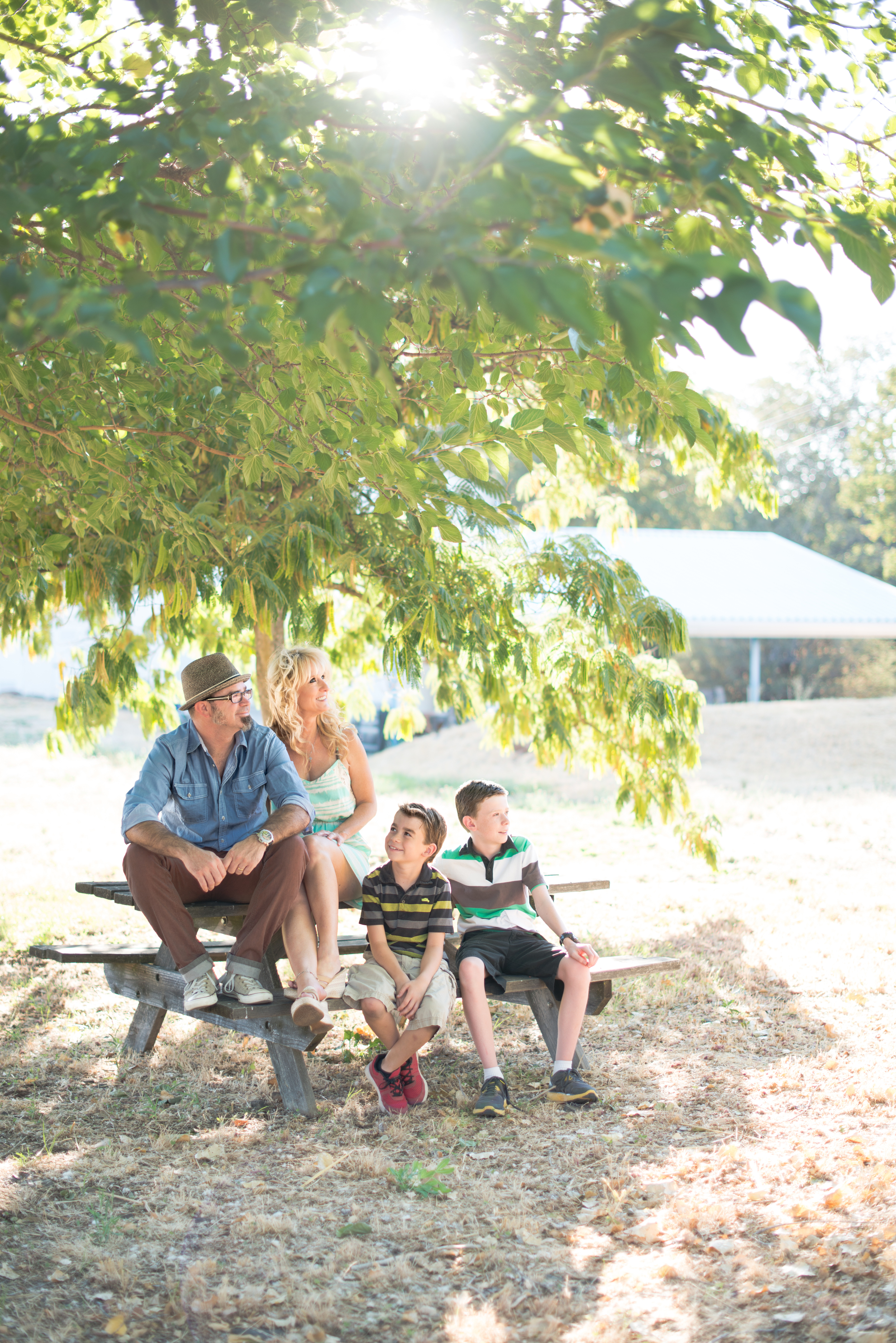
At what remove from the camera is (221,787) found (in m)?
4.45

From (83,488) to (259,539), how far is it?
3.51ft

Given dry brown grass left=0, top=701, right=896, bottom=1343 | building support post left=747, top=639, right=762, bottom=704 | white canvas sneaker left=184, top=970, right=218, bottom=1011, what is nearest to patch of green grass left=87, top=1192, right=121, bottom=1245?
dry brown grass left=0, top=701, right=896, bottom=1343

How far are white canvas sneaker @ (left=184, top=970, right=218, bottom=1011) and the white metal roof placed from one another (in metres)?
17.0

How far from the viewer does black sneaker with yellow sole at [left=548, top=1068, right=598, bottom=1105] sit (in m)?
4.09

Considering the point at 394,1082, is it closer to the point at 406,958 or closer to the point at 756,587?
the point at 406,958

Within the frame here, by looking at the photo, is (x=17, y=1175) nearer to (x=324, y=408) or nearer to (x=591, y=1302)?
(x=591, y=1302)

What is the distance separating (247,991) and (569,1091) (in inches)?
47.4

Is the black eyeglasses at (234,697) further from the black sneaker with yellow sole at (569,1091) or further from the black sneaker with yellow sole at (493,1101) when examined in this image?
the black sneaker with yellow sole at (569,1091)

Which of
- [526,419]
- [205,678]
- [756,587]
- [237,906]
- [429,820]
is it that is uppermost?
[526,419]

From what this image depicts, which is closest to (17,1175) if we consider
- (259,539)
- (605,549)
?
(259,539)

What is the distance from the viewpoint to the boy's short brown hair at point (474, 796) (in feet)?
14.4

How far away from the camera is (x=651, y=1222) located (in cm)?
310

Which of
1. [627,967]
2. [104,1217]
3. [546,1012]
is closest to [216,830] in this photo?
[546,1012]

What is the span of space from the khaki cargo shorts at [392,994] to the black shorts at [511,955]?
Result: 0.15 meters
